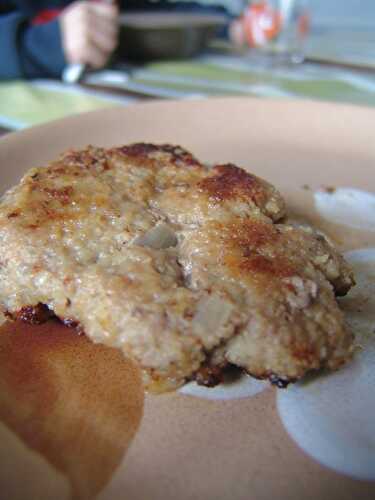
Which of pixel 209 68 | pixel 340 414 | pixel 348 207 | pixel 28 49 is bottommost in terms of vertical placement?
pixel 340 414

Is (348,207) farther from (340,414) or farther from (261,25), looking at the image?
(261,25)

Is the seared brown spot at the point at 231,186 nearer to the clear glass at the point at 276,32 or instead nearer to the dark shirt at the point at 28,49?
the dark shirt at the point at 28,49

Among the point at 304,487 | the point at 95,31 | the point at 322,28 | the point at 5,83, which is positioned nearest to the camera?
the point at 304,487

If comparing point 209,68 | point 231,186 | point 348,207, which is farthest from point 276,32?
point 231,186

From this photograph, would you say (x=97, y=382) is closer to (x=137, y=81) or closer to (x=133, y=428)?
(x=133, y=428)

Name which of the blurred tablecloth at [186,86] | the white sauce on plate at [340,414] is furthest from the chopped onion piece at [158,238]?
the blurred tablecloth at [186,86]

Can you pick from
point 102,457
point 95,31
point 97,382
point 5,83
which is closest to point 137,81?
point 95,31
